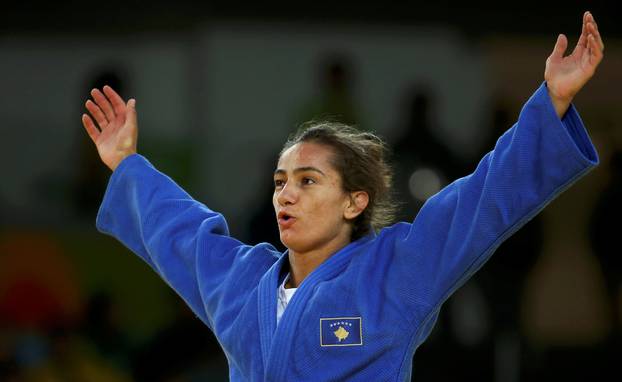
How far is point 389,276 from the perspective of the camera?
124 inches

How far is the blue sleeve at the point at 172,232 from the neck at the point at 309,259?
0.19m

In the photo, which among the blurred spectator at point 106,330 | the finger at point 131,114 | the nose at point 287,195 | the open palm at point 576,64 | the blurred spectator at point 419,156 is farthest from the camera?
the blurred spectator at point 106,330

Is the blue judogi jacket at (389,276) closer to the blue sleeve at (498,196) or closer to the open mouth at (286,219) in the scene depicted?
the blue sleeve at (498,196)

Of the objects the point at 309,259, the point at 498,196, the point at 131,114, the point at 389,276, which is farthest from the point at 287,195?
the point at 131,114

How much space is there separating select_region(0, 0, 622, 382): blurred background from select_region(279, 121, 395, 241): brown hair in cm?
269

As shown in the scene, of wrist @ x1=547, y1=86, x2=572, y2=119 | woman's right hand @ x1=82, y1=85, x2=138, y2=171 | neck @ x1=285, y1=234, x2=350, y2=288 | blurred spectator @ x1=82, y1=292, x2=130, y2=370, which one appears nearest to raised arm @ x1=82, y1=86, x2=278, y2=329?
woman's right hand @ x1=82, y1=85, x2=138, y2=171

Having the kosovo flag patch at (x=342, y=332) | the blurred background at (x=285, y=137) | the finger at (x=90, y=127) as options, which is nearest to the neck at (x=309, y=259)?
the kosovo flag patch at (x=342, y=332)

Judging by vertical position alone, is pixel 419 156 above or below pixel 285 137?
below

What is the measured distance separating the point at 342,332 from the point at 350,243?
13.1 inches

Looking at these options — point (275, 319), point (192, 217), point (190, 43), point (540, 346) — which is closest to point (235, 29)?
point (190, 43)

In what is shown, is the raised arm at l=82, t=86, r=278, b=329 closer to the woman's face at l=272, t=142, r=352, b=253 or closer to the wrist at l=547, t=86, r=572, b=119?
the woman's face at l=272, t=142, r=352, b=253

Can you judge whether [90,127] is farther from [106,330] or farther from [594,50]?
[106,330]

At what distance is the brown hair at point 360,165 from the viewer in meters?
3.37

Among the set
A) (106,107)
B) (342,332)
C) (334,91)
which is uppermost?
(334,91)
